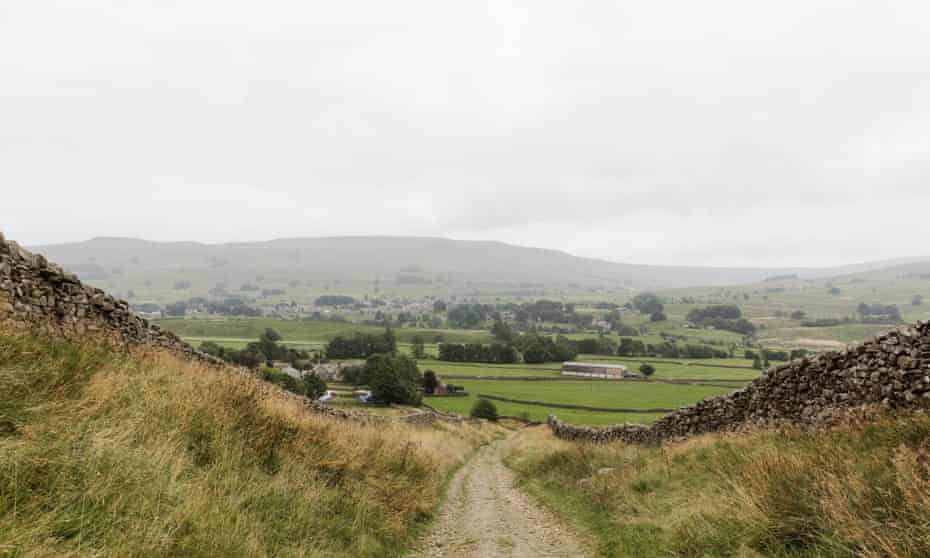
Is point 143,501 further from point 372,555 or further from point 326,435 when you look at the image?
point 326,435

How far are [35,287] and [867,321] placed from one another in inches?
6724

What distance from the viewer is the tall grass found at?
157 inches

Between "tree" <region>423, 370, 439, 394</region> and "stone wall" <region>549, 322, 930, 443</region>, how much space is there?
59.1 meters

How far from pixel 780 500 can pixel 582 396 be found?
59.3 meters

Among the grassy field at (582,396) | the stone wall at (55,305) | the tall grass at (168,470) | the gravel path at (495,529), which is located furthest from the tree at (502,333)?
the tall grass at (168,470)

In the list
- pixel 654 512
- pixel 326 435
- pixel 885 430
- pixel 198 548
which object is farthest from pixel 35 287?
pixel 885 430

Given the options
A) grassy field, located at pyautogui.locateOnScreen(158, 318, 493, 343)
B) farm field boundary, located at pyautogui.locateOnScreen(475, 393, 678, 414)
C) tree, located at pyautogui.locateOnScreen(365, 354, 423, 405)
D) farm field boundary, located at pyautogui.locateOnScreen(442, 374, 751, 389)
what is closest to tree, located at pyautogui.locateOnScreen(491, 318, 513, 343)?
grassy field, located at pyautogui.locateOnScreen(158, 318, 493, 343)

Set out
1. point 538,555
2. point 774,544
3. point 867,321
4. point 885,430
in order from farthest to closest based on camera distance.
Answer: point 867,321 → point 538,555 → point 885,430 → point 774,544

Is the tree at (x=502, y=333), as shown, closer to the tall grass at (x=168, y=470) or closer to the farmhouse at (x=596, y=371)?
the farmhouse at (x=596, y=371)

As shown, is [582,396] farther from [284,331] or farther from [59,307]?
[284,331]

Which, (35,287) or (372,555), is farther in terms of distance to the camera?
(35,287)

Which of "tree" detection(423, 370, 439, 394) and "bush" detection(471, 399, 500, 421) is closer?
"bush" detection(471, 399, 500, 421)

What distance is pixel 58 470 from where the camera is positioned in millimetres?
4293

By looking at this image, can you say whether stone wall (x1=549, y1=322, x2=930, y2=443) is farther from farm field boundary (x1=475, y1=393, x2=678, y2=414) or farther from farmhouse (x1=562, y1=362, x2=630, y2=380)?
farmhouse (x1=562, y1=362, x2=630, y2=380)
